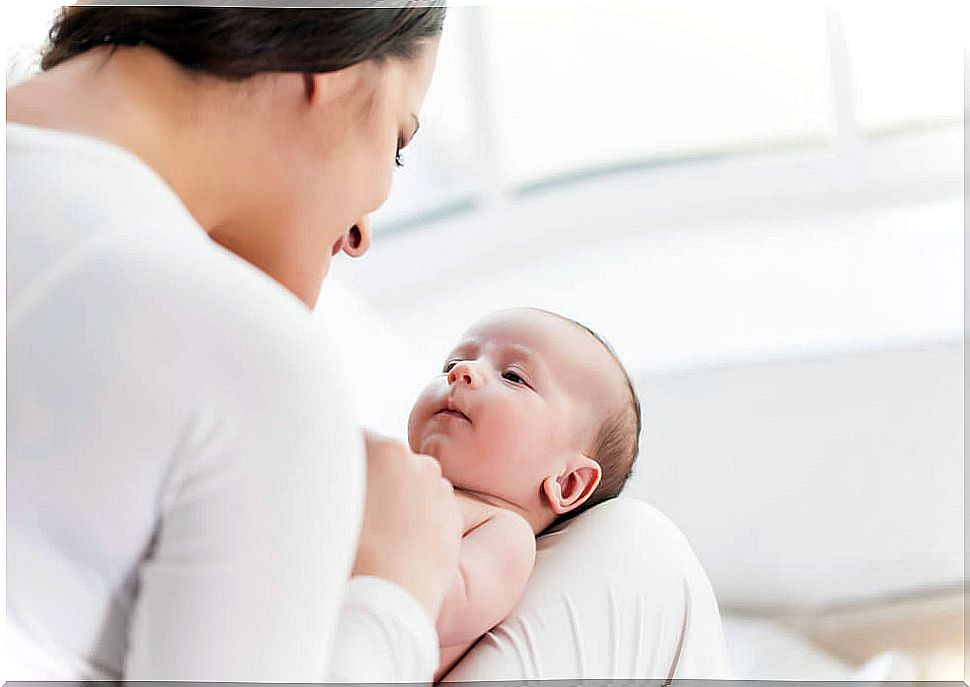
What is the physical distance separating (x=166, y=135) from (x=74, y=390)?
0.17m

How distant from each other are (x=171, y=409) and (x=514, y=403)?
52cm

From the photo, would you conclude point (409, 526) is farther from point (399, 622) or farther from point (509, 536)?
point (509, 536)

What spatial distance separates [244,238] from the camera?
633 millimetres

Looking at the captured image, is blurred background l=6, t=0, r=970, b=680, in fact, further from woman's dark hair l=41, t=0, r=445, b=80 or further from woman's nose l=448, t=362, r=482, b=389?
woman's dark hair l=41, t=0, r=445, b=80

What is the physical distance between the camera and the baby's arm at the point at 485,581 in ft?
2.50

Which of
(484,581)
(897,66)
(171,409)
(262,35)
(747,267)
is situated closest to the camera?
(171,409)

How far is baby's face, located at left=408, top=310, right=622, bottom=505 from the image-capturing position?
934 millimetres

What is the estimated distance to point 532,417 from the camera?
95 cm

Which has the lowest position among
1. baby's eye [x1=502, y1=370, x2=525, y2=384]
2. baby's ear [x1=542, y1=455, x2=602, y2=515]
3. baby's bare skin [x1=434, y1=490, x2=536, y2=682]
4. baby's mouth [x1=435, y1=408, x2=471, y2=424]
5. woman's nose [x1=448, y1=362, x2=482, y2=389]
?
baby's ear [x1=542, y1=455, x2=602, y2=515]

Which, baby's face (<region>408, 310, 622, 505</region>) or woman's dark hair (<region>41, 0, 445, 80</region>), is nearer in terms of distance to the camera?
woman's dark hair (<region>41, 0, 445, 80</region>)

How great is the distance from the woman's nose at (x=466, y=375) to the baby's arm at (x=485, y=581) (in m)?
0.15

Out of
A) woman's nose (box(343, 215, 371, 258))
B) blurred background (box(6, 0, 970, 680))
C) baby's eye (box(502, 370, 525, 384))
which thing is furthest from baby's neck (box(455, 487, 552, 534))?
blurred background (box(6, 0, 970, 680))

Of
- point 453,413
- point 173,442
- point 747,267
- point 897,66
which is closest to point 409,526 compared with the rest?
point 173,442

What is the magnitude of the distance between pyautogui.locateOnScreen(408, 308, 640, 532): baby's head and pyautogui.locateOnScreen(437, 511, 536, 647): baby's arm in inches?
4.2
